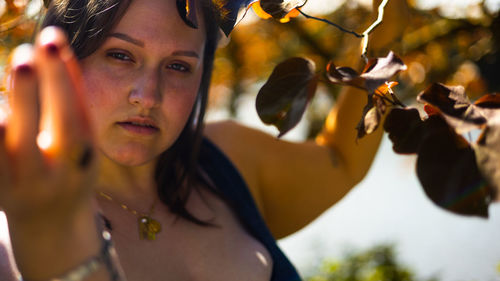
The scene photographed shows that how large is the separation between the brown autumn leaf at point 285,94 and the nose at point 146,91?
0.37 meters

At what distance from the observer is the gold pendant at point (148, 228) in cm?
123

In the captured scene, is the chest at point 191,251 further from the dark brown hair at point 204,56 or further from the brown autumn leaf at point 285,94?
the brown autumn leaf at point 285,94

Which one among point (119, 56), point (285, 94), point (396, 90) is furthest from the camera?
point (396, 90)

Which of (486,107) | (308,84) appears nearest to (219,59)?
(308,84)

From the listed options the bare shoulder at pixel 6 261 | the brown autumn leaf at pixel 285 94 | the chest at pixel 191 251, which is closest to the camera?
the brown autumn leaf at pixel 285 94

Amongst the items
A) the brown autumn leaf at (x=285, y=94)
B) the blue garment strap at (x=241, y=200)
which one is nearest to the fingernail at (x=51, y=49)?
the brown autumn leaf at (x=285, y=94)

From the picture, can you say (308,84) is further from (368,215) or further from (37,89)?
(368,215)

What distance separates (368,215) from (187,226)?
314 cm

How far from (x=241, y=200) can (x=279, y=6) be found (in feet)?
2.71

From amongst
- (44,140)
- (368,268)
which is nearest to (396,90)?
(368,268)

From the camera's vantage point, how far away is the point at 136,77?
104 centimetres

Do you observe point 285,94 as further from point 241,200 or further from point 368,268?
point 368,268

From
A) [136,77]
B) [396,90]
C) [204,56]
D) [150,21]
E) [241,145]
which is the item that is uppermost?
[150,21]

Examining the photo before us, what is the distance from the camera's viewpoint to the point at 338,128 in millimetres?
1707
